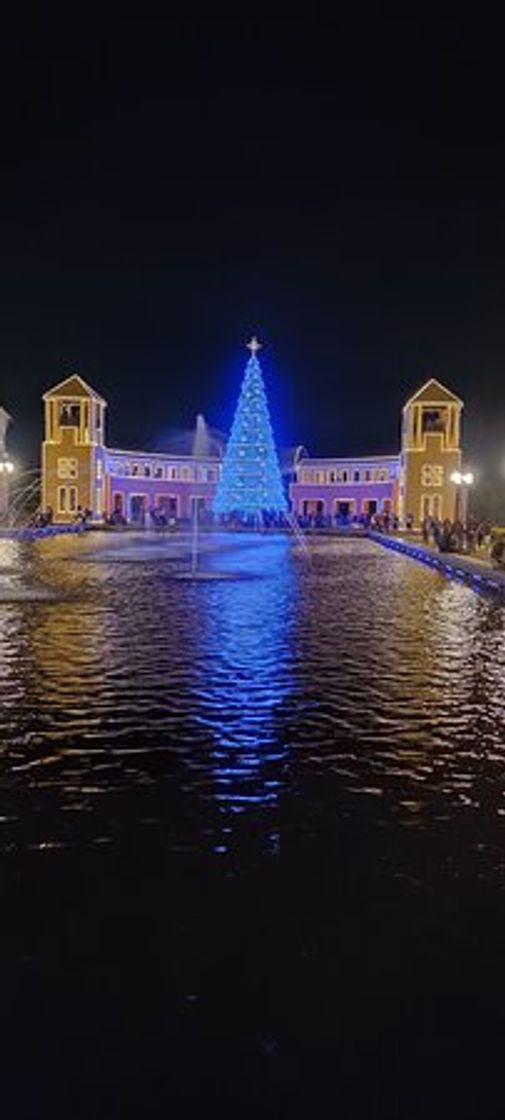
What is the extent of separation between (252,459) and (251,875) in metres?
65.2

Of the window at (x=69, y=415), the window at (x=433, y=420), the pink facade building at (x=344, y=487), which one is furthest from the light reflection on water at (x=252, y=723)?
the pink facade building at (x=344, y=487)

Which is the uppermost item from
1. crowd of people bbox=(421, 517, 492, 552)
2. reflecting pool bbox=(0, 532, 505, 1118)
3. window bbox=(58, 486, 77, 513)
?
window bbox=(58, 486, 77, 513)

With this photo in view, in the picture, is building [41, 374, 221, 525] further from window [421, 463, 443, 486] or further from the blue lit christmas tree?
window [421, 463, 443, 486]

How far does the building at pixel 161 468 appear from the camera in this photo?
7206cm

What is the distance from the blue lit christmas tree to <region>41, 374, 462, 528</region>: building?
22.7ft

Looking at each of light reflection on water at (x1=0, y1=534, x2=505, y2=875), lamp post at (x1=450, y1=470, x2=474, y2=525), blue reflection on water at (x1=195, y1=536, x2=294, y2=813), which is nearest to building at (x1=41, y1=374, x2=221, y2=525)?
lamp post at (x1=450, y1=470, x2=474, y2=525)

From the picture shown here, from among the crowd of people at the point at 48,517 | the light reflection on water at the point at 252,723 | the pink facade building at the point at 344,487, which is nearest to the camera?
the light reflection on water at the point at 252,723

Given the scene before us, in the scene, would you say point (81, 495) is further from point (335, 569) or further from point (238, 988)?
point (238, 988)

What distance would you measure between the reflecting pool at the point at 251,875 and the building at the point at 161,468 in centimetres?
5935

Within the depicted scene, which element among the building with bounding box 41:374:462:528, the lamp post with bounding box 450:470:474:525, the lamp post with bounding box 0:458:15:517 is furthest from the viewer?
the building with bounding box 41:374:462:528

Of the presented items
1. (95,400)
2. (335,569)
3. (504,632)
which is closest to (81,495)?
(95,400)

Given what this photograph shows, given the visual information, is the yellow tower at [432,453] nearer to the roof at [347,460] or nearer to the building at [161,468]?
the building at [161,468]

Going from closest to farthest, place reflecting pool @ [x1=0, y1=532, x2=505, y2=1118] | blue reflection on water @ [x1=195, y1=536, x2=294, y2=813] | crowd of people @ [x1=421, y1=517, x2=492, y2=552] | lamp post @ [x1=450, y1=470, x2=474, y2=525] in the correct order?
1. reflecting pool @ [x1=0, y1=532, x2=505, y2=1118]
2. blue reflection on water @ [x1=195, y1=536, x2=294, y2=813]
3. crowd of people @ [x1=421, y1=517, x2=492, y2=552]
4. lamp post @ [x1=450, y1=470, x2=474, y2=525]

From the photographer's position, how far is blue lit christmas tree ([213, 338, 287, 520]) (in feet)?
227
